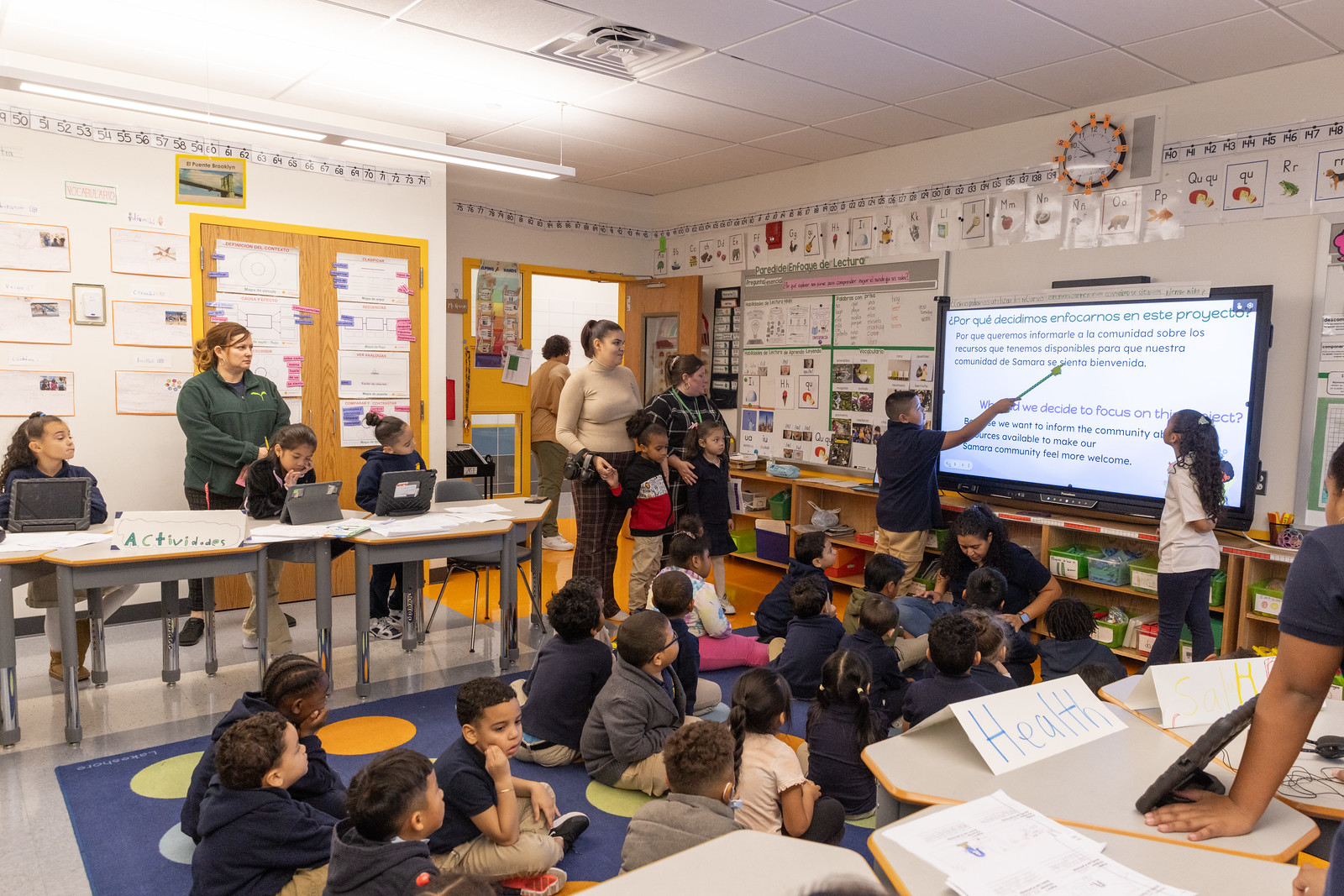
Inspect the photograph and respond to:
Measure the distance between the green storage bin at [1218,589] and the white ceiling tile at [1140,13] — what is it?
234cm

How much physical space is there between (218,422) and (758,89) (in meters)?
3.24

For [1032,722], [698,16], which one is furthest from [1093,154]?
[1032,722]

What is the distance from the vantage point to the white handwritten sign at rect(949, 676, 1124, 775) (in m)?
1.69

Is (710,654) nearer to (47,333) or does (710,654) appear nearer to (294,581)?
(294,581)

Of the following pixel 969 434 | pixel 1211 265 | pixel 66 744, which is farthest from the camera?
pixel 969 434

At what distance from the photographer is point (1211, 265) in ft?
13.5

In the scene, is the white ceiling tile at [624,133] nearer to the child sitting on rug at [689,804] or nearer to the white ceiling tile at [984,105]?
the white ceiling tile at [984,105]

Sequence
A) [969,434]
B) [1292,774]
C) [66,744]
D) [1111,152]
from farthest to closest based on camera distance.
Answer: [969,434]
[1111,152]
[66,744]
[1292,774]

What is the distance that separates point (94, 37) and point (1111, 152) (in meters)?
4.88

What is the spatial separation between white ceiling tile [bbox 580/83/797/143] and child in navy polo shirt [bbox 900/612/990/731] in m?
3.10

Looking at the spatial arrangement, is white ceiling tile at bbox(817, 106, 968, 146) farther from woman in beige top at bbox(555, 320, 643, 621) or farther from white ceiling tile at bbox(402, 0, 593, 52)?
white ceiling tile at bbox(402, 0, 593, 52)

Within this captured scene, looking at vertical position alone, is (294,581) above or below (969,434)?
below

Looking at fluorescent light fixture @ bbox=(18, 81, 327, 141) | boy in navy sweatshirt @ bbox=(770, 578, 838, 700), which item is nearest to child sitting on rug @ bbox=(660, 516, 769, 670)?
boy in navy sweatshirt @ bbox=(770, 578, 838, 700)

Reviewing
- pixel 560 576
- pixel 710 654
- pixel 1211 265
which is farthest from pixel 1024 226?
pixel 560 576
